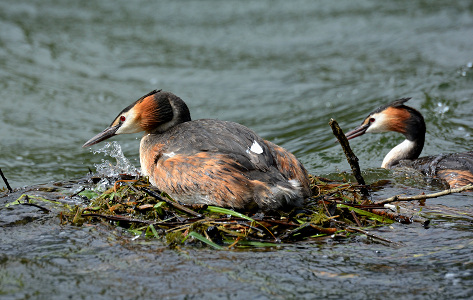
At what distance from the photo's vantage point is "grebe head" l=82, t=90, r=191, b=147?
18.3 ft

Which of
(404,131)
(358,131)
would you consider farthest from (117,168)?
(404,131)

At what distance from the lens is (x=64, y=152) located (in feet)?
30.8

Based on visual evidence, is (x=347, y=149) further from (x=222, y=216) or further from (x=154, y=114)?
(x=154, y=114)

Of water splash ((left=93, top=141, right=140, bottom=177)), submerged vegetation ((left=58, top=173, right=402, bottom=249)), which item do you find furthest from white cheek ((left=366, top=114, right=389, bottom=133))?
water splash ((left=93, top=141, right=140, bottom=177))

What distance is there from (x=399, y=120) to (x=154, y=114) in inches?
141

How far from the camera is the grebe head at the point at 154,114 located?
219 inches

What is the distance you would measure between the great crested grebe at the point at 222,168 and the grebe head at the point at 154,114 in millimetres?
204

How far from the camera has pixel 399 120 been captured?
7871mm

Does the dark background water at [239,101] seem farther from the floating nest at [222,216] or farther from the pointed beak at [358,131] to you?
the pointed beak at [358,131]

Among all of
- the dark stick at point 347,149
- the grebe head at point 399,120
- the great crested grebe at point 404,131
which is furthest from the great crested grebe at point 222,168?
the grebe head at point 399,120

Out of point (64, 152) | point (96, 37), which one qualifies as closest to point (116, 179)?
point (64, 152)

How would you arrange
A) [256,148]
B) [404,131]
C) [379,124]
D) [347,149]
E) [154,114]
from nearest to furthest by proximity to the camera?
[256,148], [347,149], [154,114], [404,131], [379,124]

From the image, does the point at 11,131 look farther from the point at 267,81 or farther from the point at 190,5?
the point at 190,5

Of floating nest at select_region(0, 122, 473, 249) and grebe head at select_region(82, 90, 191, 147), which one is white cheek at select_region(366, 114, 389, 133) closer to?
floating nest at select_region(0, 122, 473, 249)
